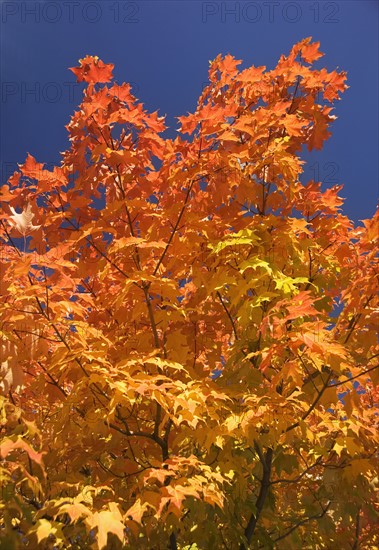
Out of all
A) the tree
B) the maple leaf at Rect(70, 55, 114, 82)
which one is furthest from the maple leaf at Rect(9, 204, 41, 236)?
the maple leaf at Rect(70, 55, 114, 82)

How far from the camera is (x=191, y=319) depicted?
14.8 ft

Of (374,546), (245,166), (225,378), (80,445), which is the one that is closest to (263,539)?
(225,378)

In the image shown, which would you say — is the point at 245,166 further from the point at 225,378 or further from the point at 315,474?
the point at 315,474

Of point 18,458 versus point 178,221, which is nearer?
point 18,458

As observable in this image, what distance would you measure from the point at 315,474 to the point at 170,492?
345 cm

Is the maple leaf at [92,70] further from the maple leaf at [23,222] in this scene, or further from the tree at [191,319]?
the maple leaf at [23,222]

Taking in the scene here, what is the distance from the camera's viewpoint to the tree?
345 centimetres

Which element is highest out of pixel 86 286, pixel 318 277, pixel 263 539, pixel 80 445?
pixel 318 277

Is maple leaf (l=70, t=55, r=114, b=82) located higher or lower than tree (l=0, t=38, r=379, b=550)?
higher

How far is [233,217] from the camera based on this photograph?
15.2 ft

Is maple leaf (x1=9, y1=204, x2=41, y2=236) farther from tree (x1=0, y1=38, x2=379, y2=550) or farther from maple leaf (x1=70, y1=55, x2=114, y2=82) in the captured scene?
maple leaf (x1=70, y1=55, x2=114, y2=82)

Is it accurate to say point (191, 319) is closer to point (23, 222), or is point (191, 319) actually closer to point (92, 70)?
point (23, 222)

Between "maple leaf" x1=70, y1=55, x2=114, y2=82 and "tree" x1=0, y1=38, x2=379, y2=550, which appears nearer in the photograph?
"tree" x1=0, y1=38, x2=379, y2=550

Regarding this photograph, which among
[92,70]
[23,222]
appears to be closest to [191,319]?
[23,222]
